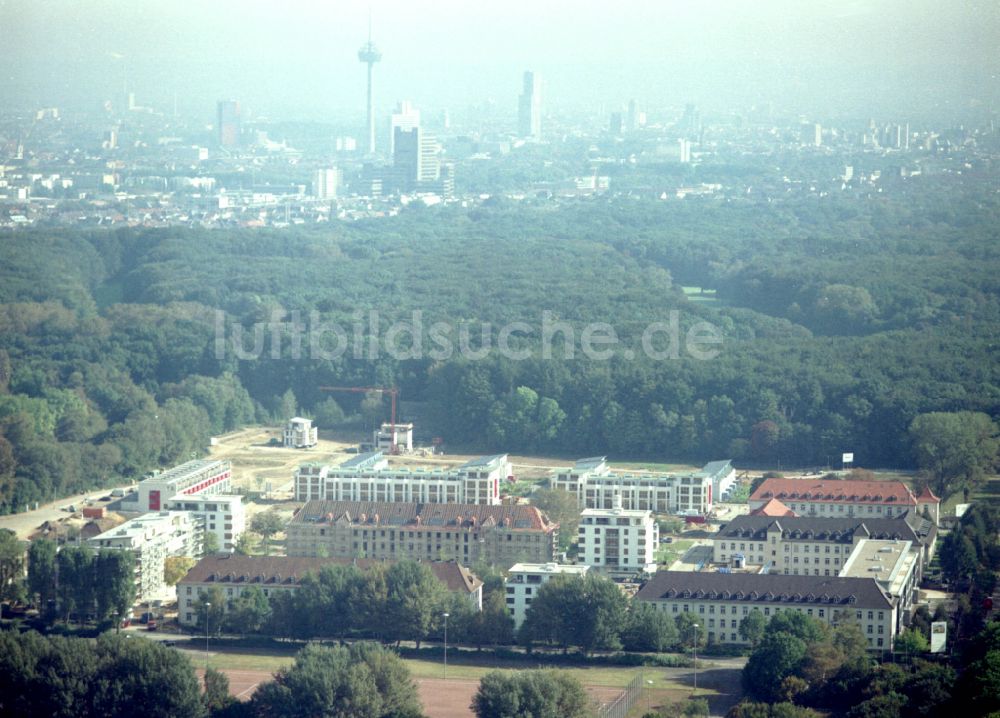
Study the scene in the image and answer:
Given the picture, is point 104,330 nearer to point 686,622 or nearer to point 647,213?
point 686,622

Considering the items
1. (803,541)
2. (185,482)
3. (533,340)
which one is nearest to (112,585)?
(185,482)

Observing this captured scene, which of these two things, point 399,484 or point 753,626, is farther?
point 399,484

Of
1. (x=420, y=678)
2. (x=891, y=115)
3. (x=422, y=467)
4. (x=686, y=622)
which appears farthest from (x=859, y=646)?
(x=891, y=115)

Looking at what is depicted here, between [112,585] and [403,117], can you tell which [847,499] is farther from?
[403,117]

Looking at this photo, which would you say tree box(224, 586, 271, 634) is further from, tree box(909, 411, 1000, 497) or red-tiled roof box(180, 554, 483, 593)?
tree box(909, 411, 1000, 497)

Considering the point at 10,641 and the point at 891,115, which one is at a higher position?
the point at 891,115
